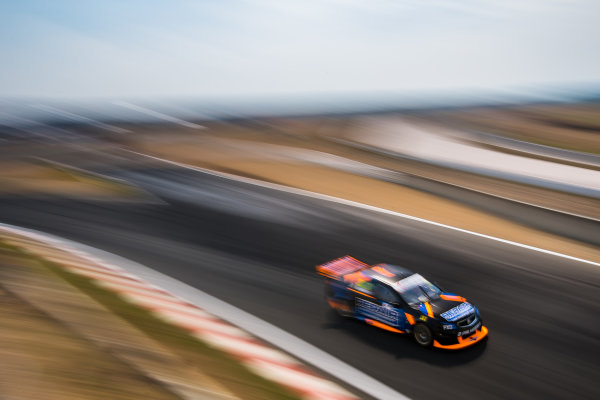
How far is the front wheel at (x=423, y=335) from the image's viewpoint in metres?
9.15

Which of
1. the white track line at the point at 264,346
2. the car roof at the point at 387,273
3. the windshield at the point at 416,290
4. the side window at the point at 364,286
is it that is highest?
the car roof at the point at 387,273

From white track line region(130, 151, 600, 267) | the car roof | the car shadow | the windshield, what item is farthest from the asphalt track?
the car roof

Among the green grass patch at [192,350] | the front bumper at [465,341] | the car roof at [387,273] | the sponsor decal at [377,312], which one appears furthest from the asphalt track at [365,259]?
the green grass patch at [192,350]

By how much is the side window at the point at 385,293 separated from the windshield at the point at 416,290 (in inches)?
4.8

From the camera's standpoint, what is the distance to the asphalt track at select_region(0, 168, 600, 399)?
28.5 ft

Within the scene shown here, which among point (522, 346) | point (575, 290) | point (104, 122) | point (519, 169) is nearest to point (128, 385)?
point (522, 346)

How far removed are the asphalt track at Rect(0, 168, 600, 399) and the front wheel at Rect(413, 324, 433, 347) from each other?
157 millimetres

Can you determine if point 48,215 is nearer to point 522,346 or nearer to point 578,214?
point 522,346

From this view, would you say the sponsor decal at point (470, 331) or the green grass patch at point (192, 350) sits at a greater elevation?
the sponsor decal at point (470, 331)

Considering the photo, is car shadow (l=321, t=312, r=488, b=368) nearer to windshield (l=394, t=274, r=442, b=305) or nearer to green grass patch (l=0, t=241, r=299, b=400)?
windshield (l=394, t=274, r=442, b=305)

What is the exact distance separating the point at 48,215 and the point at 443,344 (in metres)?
15.2

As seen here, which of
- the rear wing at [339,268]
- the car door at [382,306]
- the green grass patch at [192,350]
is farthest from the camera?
the rear wing at [339,268]

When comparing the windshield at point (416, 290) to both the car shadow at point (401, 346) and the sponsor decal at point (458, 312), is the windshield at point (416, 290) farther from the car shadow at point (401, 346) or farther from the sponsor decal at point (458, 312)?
the car shadow at point (401, 346)

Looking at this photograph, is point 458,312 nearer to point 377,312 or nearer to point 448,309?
point 448,309
